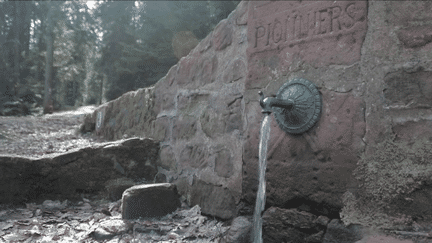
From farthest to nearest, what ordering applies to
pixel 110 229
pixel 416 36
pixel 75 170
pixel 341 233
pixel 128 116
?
1. pixel 128 116
2. pixel 75 170
3. pixel 110 229
4. pixel 341 233
5. pixel 416 36

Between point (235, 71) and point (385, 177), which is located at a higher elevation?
point (235, 71)

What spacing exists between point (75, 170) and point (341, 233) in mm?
2094

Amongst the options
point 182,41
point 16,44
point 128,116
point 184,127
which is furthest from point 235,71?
point 16,44

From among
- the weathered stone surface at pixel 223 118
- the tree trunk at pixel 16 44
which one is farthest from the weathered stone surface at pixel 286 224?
the tree trunk at pixel 16 44

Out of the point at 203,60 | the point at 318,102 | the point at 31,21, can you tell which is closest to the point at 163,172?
the point at 203,60

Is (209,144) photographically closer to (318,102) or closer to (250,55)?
(250,55)

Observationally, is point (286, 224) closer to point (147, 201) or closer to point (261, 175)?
point (261, 175)

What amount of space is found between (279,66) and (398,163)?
31.6 inches

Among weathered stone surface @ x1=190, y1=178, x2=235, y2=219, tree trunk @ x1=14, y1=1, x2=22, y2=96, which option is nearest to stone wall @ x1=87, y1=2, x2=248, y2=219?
weathered stone surface @ x1=190, y1=178, x2=235, y2=219

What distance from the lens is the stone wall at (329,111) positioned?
1311 millimetres

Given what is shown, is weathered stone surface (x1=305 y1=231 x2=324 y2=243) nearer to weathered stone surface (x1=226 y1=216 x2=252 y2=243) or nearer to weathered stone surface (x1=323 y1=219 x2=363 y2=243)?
weathered stone surface (x1=323 y1=219 x2=363 y2=243)

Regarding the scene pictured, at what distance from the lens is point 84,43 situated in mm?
18891

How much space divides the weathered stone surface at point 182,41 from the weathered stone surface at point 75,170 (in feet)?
27.7

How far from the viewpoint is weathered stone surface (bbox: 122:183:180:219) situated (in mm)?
2152
